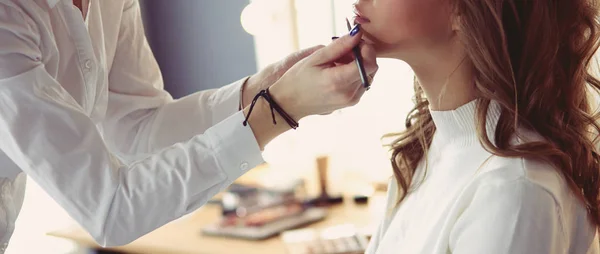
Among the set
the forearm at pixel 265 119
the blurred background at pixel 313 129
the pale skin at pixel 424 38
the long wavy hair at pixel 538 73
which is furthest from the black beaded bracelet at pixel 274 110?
the blurred background at pixel 313 129

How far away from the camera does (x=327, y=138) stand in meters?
2.56

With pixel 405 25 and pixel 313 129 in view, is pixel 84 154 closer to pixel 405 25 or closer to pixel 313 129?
pixel 405 25

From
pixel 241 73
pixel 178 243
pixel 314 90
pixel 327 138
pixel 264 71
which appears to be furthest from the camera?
pixel 241 73

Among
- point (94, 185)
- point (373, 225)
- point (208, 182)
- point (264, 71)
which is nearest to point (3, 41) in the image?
point (94, 185)

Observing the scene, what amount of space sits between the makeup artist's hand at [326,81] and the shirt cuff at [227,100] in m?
0.31

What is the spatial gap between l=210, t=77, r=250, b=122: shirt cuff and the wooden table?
0.67 metres

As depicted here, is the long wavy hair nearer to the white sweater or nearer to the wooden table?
the white sweater

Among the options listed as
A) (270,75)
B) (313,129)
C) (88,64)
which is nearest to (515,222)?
(270,75)

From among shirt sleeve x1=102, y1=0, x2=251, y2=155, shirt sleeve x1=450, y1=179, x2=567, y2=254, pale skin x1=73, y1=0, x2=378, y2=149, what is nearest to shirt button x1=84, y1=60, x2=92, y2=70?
shirt sleeve x1=102, y1=0, x2=251, y2=155

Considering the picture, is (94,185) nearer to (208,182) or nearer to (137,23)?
(208,182)

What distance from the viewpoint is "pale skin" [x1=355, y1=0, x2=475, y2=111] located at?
108 cm

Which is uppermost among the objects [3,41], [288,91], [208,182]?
[3,41]

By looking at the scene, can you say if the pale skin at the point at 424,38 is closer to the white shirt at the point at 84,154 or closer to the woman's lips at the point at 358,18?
the woman's lips at the point at 358,18

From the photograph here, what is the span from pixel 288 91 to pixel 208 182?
0.55 ft
